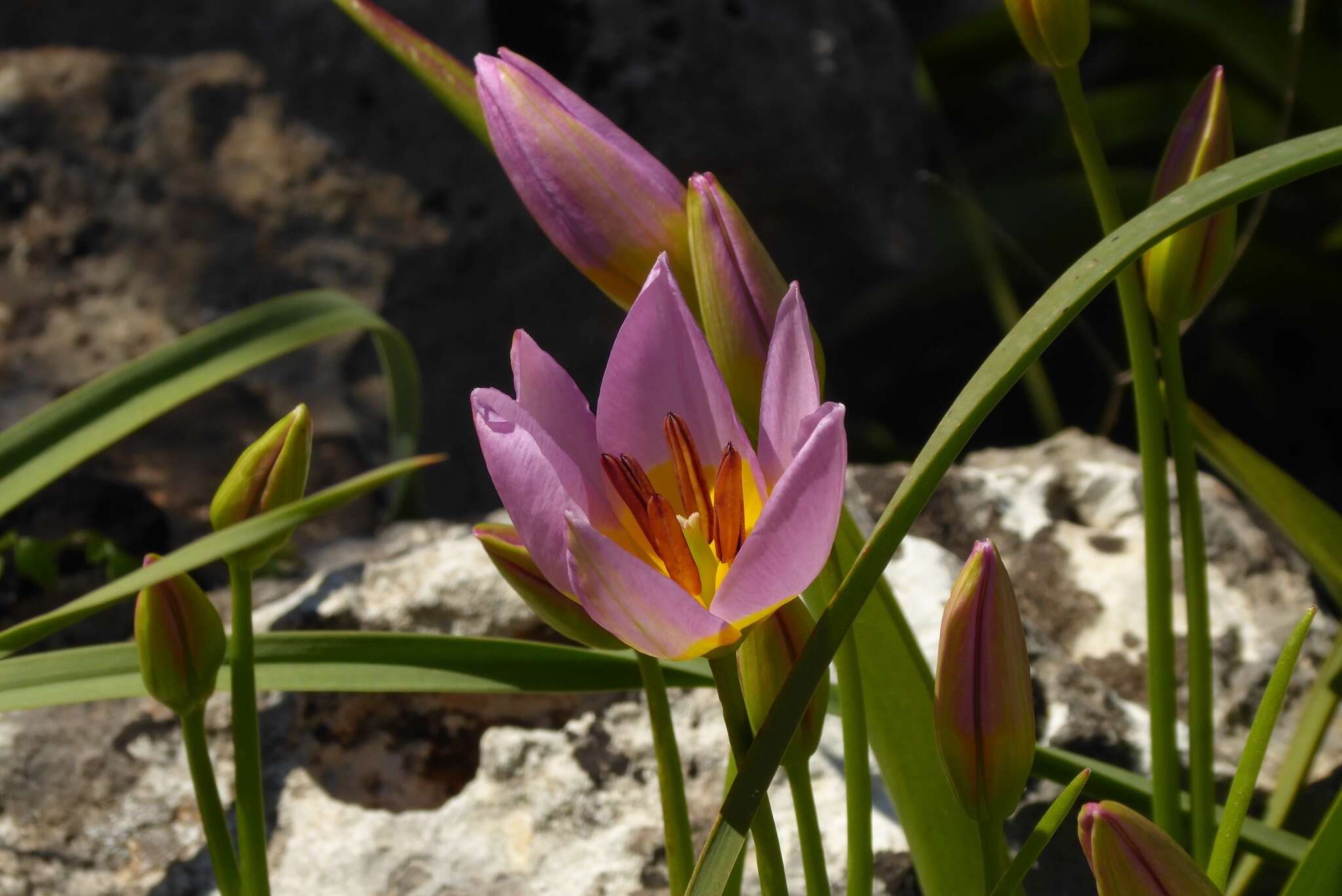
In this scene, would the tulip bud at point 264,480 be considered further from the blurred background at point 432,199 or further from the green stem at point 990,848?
the blurred background at point 432,199

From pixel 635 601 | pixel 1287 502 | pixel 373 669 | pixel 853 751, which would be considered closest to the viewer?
pixel 635 601

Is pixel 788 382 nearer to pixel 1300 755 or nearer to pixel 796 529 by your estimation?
pixel 796 529

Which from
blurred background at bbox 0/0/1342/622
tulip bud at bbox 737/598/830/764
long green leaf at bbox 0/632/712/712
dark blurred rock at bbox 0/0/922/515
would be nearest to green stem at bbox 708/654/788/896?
tulip bud at bbox 737/598/830/764

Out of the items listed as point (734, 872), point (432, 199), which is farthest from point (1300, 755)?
point (432, 199)

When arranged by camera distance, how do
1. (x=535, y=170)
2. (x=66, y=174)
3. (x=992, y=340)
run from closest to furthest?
(x=535, y=170) → (x=66, y=174) → (x=992, y=340)

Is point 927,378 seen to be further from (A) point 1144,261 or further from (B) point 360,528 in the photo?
(A) point 1144,261

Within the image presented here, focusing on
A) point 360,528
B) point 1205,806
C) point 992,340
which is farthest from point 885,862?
point 992,340
